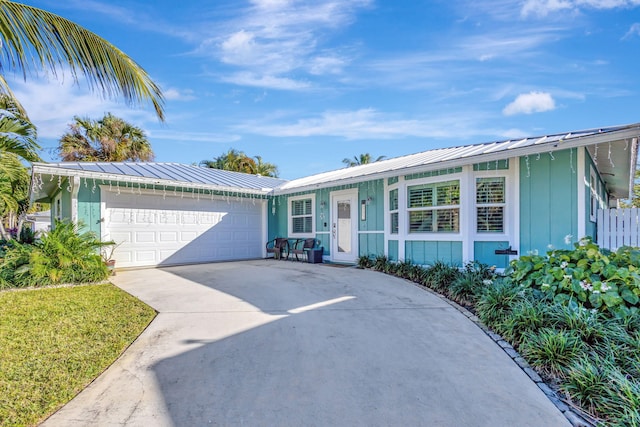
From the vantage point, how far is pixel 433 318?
14.1 ft

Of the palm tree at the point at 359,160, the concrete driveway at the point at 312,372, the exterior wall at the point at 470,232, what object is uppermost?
the palm tree at the point at 359,160

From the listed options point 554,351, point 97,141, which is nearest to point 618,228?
point 554,351

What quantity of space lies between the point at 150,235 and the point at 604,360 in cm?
994

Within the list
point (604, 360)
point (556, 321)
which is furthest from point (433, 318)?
point (604, 360)

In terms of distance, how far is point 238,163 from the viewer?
22.7m

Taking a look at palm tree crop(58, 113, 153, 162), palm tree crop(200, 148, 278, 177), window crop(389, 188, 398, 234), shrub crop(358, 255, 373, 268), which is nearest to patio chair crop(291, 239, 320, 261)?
shrub crop(358, 255, 373, 268)

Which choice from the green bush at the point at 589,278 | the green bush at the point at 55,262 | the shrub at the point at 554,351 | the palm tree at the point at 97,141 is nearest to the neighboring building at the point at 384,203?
the green bush at the point at 55,262

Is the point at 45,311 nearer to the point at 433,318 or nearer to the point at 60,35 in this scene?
the point at 60,35

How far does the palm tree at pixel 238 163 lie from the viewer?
22.6 metres

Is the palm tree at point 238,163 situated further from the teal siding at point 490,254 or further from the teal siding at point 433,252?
the teal siding at point 490,254

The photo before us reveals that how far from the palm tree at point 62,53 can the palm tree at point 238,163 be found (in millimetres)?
18805

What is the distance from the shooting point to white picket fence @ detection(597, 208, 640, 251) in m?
5.96

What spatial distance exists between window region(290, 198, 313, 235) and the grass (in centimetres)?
612

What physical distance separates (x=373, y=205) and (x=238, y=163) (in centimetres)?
1589
